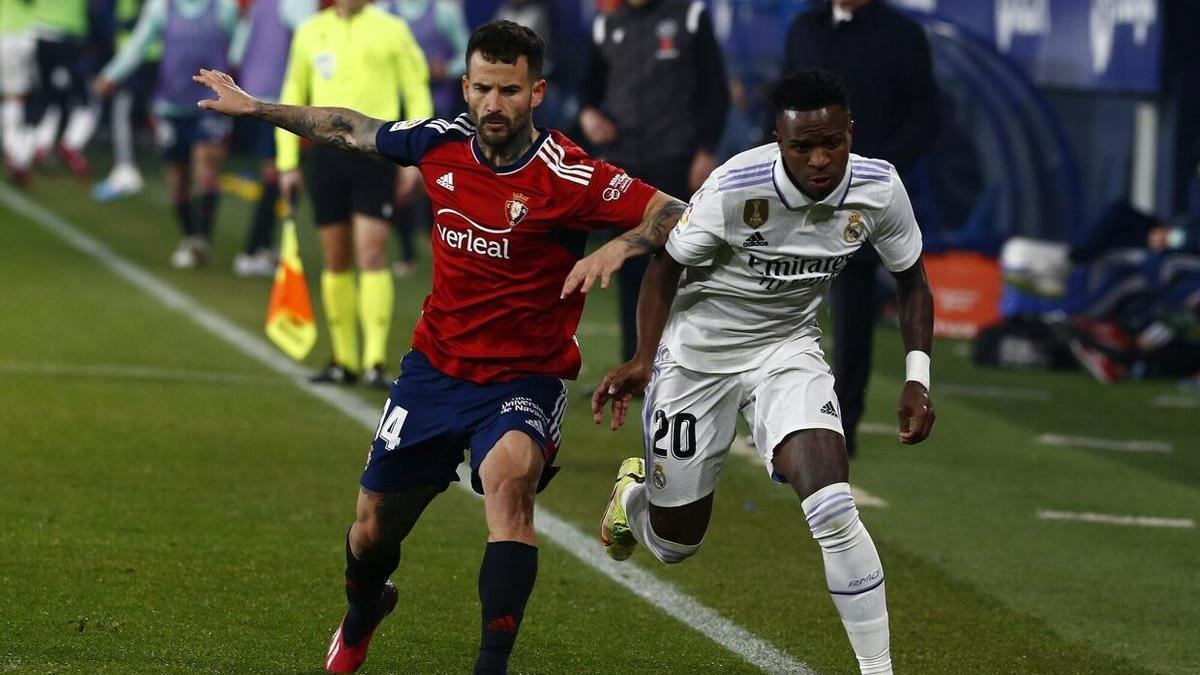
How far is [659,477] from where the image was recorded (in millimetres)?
6426

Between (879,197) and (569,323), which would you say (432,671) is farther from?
(879,197)

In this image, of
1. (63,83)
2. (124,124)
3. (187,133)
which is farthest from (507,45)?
(63,83)

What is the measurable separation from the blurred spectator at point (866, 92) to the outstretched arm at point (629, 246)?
3.58 m

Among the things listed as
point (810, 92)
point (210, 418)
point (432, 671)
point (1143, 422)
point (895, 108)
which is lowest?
point (1143, 422)

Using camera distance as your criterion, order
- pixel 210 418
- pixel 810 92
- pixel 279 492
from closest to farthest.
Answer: pixel 810 92 < pixel 279 492 < pixel 210 418

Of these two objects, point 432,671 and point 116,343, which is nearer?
point 432,671

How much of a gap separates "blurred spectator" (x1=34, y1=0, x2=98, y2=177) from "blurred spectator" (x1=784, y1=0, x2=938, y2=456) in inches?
626

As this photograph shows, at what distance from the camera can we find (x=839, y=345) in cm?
967

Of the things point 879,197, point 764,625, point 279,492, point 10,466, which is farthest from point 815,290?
point 10,466

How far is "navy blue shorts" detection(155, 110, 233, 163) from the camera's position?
18125mm

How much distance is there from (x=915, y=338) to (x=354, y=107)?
6060 mm

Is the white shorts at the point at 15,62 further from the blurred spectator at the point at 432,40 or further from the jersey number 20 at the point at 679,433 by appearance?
the jersey number 20 at the point at 679,433

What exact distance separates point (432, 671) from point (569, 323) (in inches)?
40.8

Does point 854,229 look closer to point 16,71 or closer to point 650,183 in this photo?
point 650,183
